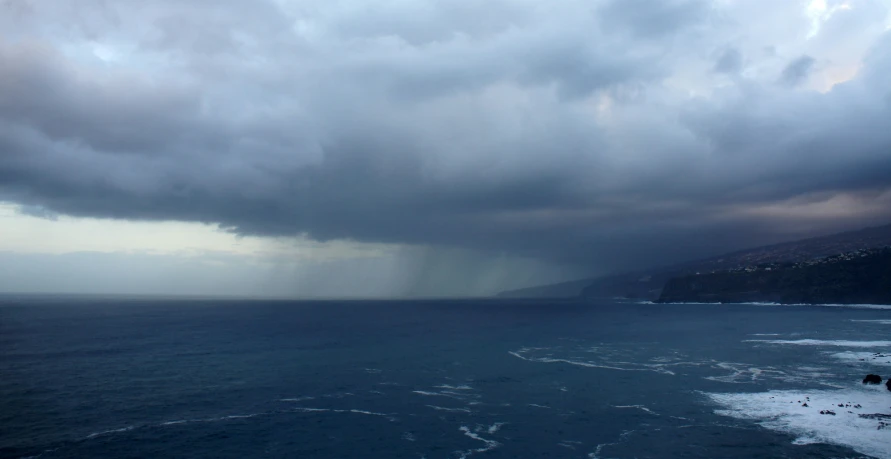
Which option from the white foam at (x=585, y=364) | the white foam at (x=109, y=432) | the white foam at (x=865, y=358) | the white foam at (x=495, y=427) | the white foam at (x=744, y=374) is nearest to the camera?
the white foam at (x=109, y=432)

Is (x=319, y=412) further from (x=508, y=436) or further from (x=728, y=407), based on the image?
(x=728, y=407)

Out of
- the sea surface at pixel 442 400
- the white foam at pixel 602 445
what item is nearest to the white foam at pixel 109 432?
the sea surface at pixel 442 400

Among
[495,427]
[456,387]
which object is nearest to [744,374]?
[456,387]

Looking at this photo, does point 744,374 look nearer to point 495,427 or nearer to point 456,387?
point 456,387

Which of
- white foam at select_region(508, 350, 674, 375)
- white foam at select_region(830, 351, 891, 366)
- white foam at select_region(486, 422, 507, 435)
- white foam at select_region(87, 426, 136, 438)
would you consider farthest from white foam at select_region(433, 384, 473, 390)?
white foam at select_region(830, 351, 891, 366)

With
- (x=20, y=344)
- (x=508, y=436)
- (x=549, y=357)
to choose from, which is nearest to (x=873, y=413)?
(x=508, y=436)

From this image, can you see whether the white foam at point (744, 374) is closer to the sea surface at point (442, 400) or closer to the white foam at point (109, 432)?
the sea surface at point (442, 400)
